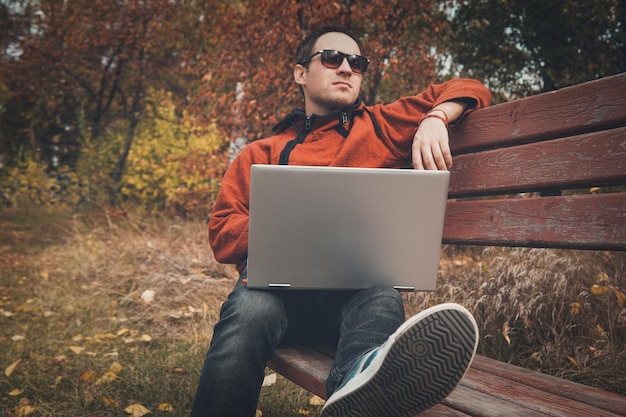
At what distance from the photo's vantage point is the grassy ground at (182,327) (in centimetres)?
267

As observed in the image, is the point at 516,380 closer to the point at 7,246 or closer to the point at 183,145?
the point at 7,246

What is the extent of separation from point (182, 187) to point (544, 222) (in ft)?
22.8

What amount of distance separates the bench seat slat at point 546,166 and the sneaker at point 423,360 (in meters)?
0.74

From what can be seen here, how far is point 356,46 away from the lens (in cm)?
261

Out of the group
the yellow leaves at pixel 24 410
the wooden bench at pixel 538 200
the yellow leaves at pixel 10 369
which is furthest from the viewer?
the yellow leaves at pixel 10 369

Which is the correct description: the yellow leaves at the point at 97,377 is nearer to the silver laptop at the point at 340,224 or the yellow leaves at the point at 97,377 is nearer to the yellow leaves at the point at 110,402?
the yellow leaves at the point at 110,402

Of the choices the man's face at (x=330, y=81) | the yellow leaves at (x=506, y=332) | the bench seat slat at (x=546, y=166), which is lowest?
the yellow leaves at (x=506, y=332)

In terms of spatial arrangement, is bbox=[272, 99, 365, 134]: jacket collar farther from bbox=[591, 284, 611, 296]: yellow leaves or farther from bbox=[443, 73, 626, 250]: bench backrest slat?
bbox=[591, 284, 611, 296]: yellow leaves

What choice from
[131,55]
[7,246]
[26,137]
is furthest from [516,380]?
[26,137]

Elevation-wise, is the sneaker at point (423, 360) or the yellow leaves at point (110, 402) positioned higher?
the sneaker at point (423, 360)

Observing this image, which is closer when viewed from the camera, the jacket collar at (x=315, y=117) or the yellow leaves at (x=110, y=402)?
the jacket collar at (x=315, y=117)

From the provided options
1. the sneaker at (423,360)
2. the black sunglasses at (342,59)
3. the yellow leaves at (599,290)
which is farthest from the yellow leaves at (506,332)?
the sneaker at (423,360)

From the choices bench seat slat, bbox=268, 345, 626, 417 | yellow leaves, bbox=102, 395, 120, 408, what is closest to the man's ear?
bench seat slat, bbox=268, 345, 626, 417

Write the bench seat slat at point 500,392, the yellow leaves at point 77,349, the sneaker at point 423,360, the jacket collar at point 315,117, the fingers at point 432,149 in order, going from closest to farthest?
the sneaker at point 423,360, the bench seat slat at point 500,392, the fingers at point 432,149, the jacket collar at point 315,117, the yellow leaves at point 77,349
